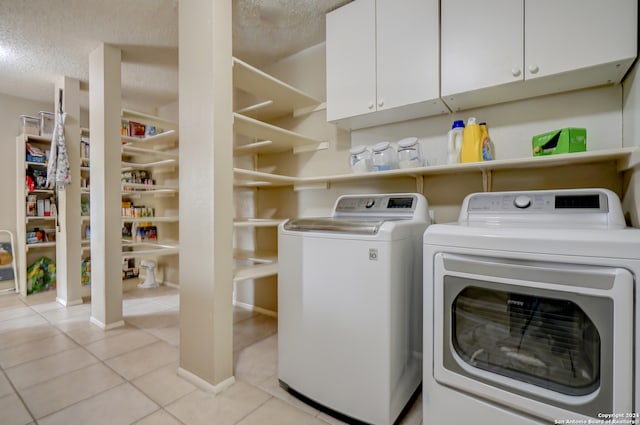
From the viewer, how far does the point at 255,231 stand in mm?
2992

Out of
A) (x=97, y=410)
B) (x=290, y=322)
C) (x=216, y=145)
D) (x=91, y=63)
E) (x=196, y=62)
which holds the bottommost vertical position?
(x=97, y=410)

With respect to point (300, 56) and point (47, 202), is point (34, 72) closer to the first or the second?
point (47, 202)

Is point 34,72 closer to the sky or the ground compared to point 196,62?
closer to the sky

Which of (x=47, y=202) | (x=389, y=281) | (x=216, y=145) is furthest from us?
(x=47, y=202)

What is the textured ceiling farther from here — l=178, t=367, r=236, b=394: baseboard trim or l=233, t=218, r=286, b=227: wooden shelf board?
l=178, t=367, r=236, b=394: baseboard trim

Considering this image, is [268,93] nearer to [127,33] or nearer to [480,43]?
[127,33]

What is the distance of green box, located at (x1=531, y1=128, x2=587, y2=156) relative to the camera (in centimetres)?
139

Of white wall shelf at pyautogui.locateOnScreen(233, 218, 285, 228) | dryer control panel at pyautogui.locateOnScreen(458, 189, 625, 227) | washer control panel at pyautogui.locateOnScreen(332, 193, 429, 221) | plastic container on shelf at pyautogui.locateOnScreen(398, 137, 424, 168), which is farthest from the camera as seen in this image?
white wall shelf at pyautogui.locateOnScreen(233, 218, 285, 228)

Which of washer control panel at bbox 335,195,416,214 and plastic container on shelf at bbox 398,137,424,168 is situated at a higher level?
plastic container on shelf at bbox 398,137,424,168

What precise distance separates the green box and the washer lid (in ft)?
2.95

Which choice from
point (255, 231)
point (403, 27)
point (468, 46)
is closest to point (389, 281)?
point (468, 46)

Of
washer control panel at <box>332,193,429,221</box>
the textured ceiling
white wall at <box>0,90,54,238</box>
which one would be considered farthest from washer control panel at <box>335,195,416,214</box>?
white wall at <box>0,90,54,238</box>

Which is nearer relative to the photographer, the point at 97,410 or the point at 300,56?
the point at 97,410

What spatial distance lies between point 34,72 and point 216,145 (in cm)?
301
